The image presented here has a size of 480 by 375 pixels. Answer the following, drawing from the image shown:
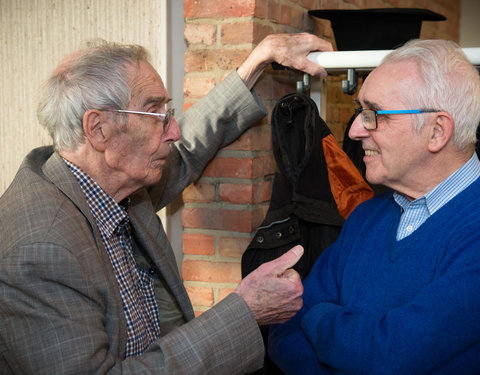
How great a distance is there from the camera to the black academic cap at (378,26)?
1.88m

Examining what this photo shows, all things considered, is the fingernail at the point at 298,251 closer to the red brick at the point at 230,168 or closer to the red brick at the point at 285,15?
the red brick at the point at 230,168

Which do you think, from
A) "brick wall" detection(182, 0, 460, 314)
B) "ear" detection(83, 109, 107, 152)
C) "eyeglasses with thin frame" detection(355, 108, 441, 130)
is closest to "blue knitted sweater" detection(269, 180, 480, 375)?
"eyeglasses with thin frame" detection(355, 108, 441, 130)

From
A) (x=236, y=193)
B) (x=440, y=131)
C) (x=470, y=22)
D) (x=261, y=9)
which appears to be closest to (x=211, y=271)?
(x=236, y=193)

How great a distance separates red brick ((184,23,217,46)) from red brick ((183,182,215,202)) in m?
0.50

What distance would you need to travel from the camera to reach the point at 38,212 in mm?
1402

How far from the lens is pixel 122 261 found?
1.62m

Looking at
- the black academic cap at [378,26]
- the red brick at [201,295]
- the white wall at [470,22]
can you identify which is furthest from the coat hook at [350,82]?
the white wall at [470,22]

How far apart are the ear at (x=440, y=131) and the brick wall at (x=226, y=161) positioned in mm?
766

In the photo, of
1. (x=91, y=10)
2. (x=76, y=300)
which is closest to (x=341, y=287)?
(x=76, y=300)

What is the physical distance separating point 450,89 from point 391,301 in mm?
518

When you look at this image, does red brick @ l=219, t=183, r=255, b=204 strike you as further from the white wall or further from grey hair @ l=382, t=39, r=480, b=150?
the white wall

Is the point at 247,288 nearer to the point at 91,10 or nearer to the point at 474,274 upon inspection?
the point at 474,274

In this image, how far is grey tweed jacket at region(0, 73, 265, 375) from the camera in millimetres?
1275

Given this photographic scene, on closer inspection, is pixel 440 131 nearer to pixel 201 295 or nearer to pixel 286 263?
pixel 286 263
